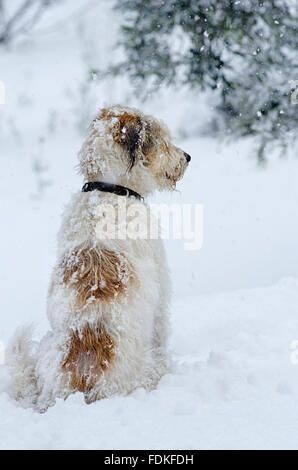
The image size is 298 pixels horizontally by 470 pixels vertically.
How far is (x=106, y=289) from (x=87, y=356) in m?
0.34

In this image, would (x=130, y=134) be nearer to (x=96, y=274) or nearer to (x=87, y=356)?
(x=96, y=274)

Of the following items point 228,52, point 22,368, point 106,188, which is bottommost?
point 22,368

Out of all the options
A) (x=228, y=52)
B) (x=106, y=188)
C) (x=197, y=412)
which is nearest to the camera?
(x=197, y=412)

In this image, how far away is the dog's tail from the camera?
2.67m

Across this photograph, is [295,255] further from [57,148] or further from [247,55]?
[57,148]

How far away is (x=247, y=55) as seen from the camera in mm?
6652

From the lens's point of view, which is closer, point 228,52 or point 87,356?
point 87,356

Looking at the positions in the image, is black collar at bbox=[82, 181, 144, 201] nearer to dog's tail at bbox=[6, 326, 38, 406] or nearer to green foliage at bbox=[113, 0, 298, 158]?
dog's tail at bbox=[6, 326, 38, 406]

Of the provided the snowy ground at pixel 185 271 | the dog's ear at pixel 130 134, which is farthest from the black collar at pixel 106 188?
the snowy ground at pixel 185 271

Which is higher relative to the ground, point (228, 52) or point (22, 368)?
point (228, 52)

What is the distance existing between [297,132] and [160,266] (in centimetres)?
456

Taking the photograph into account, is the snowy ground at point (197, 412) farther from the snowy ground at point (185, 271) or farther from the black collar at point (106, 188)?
the black collar at point (106, 188)

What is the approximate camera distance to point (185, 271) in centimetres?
604

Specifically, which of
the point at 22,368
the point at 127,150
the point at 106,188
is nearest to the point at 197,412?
the point at 22,368
